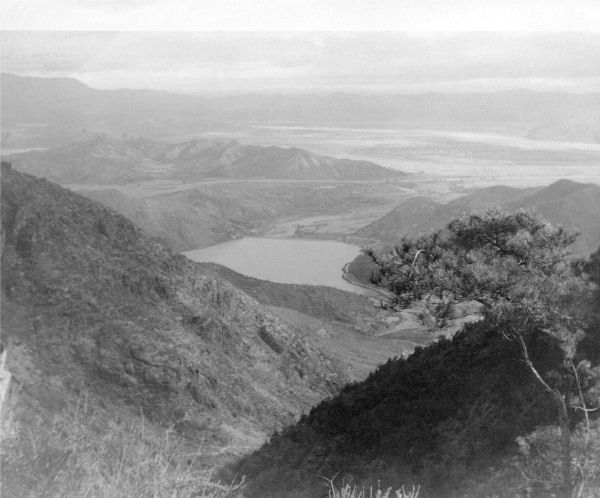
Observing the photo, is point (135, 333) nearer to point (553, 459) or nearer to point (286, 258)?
point (553, 459)

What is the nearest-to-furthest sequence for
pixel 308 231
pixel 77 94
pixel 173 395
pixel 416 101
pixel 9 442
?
pixel 9 442 < pixel 173 395 < pixel 77 94 < pixel 416 101 < pixel 308 231

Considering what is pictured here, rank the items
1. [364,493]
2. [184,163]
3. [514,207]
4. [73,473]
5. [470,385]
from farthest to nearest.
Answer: [184,163] < [514,207] < [470,385] < [364,493] < [73,473]

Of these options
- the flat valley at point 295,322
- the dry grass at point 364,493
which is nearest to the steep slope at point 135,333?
the flat valley at point 295,322

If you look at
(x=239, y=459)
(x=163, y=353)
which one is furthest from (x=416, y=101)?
(x=239, y=459)

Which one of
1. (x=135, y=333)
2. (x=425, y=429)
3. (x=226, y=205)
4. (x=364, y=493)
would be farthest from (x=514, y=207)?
(x=226, y=205)

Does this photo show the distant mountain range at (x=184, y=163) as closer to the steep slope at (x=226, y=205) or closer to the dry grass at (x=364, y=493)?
the steep slope at (x=226, y=205)

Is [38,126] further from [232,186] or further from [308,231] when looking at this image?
[232,186]
